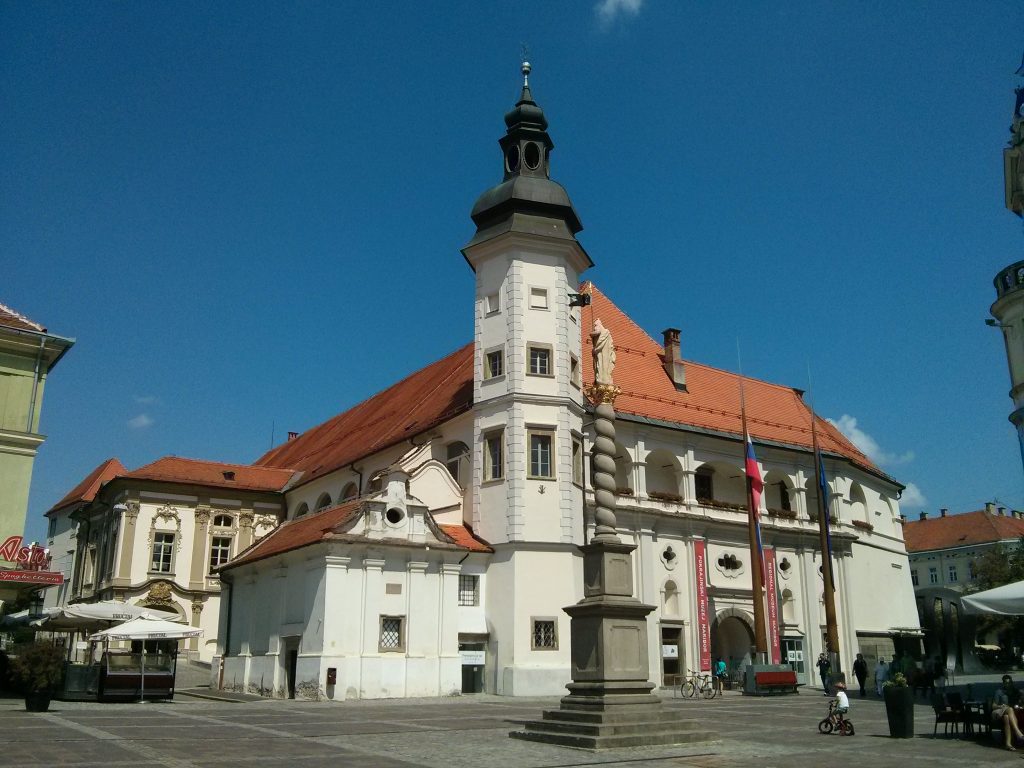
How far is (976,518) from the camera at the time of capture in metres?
84.5

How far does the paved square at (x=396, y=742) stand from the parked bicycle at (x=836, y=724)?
0.74 ft

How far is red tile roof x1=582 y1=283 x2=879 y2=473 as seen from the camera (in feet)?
124

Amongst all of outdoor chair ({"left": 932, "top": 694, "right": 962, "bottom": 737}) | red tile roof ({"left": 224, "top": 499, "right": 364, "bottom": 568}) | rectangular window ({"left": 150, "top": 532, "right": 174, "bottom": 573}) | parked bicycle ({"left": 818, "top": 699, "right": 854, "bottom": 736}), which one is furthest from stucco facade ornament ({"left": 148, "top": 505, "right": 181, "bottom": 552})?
outdoor chair ({"left": 932, "top": 694, "right": 962, "bottom": 737})

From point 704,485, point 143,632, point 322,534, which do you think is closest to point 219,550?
point 322,534

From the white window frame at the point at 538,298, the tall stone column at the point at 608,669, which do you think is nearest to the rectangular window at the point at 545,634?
the white window frame at the point at 538,298

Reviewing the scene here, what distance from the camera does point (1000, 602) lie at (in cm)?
1504

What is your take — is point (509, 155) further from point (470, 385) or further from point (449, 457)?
point (449, 457)

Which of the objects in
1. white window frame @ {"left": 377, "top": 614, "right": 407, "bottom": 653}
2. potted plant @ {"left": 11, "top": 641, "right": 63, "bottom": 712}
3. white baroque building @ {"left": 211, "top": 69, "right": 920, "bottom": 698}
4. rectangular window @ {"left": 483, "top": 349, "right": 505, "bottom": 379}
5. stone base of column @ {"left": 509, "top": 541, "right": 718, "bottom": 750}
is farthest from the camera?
rectangular window @ {"left": 483, "top": 349, "right": 505, "bottom": 379}

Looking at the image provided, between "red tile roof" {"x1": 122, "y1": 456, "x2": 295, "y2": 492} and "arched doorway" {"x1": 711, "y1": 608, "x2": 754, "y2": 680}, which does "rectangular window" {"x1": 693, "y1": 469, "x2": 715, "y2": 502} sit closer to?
"arched doorway" {"x1": 711, "y1": 608, "x2": 754, "y2": 680}

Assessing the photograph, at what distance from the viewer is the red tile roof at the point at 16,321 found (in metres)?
26.5

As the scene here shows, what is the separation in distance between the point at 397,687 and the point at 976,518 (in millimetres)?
73396

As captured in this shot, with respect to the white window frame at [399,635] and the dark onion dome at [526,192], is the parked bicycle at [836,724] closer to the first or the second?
the white window frame at [399,635]

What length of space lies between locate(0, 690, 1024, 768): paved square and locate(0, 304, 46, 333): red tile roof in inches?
407

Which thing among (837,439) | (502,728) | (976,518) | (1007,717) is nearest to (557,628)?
(502,728)
